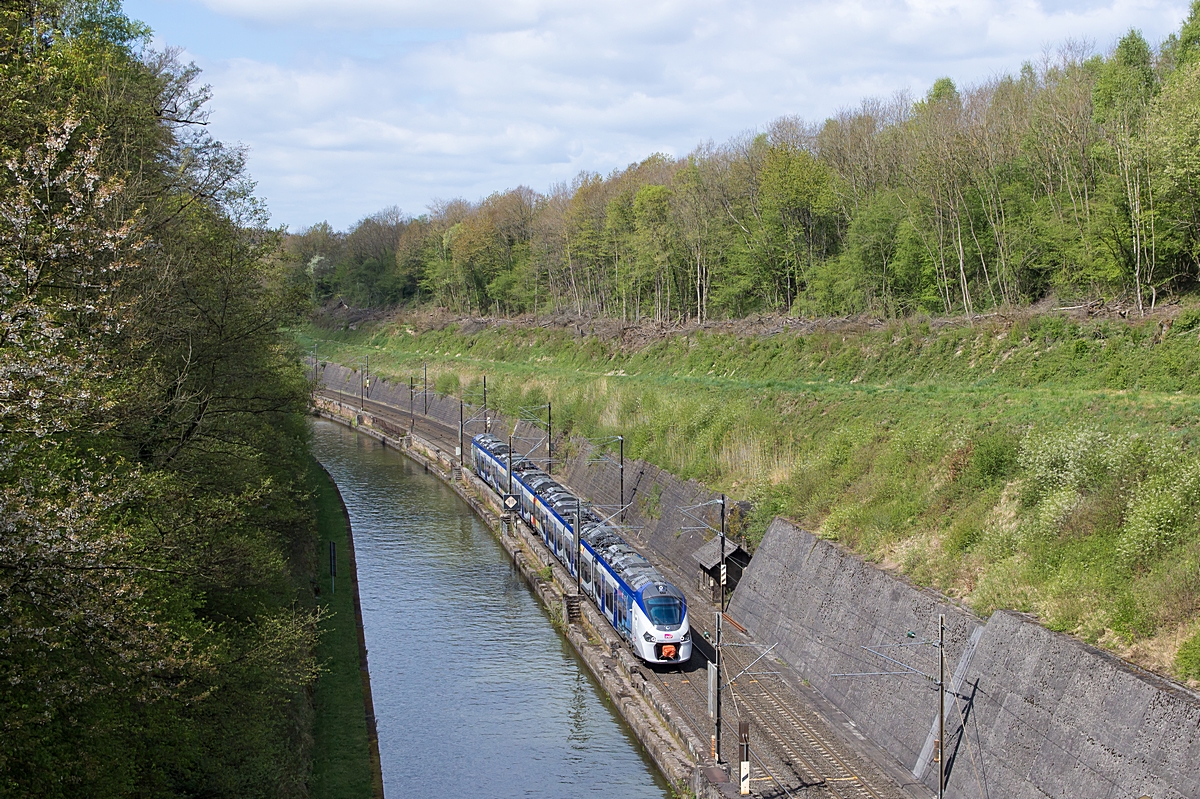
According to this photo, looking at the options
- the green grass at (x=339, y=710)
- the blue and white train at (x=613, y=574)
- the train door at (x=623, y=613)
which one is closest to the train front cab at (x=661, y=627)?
the blue and white train at (x=613, y=574)

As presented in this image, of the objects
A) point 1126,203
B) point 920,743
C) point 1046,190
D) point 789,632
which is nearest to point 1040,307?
point 1126,203

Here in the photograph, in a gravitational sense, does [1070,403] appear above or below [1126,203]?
below

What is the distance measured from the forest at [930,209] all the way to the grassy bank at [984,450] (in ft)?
13.2

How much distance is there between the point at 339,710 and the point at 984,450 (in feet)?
55.8

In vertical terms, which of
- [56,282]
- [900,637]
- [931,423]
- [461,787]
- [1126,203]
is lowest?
[461,787]

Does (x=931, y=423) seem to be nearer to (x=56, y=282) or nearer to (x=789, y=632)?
(x=789, y=632)

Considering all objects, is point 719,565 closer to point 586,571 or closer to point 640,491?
point 586,571

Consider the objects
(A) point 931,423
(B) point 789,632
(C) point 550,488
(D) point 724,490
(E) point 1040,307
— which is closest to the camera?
(B) point 789,632

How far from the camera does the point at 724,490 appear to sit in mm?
33125

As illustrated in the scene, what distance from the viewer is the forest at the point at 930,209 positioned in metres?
34.2

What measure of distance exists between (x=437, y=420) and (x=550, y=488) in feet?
117

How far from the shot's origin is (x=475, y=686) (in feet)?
87.3

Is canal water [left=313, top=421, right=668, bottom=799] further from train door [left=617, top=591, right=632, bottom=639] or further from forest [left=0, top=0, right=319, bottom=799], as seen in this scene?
forest [left=0, top=0, right=319, bottom=799]

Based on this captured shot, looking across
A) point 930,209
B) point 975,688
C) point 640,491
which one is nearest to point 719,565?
point 640,491
